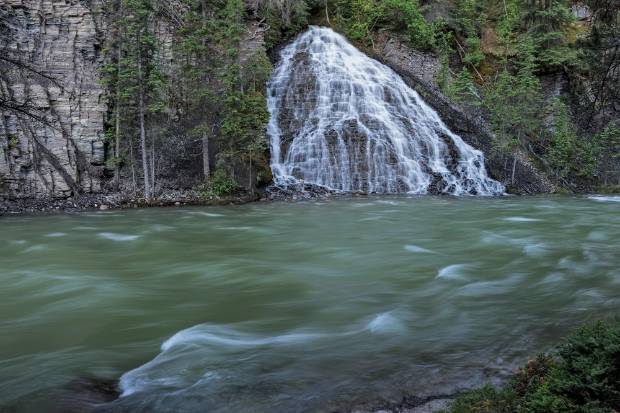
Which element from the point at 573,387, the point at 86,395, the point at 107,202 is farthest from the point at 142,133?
the point at 573,387

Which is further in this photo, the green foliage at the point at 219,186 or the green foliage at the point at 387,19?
the green foliage at the point at 387,19

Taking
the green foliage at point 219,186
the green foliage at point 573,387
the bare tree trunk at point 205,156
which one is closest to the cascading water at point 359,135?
the green foliage at point 219,186

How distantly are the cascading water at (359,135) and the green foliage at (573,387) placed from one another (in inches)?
659

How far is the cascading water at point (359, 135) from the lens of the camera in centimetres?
2052

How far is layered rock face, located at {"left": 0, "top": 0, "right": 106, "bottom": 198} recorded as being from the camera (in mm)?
17000

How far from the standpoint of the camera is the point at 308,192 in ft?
63.5

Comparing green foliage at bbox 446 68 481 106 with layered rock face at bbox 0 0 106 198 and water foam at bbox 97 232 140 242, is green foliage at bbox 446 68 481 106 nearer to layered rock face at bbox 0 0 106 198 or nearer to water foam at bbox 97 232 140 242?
layered rock face at bbox 0 0 106 198

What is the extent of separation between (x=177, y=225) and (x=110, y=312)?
7.10m

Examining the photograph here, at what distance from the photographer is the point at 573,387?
278 centimetres

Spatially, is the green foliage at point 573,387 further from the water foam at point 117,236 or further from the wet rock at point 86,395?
the water foam at point 117,236

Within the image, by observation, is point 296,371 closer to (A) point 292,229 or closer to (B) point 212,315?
(B) point 212,315

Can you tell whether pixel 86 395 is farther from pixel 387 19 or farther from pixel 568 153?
pixel 387 19

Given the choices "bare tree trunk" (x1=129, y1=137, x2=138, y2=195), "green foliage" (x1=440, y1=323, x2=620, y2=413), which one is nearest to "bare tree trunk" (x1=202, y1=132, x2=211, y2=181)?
"bare tree trunk" (x1=129, y1=137, x2=138, y2=195)

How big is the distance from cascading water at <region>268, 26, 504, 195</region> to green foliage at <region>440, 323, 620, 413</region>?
16.7 meters
